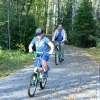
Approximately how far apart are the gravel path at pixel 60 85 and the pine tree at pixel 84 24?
1719 centimetres

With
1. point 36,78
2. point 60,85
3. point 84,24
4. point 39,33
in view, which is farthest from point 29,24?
point 36,78

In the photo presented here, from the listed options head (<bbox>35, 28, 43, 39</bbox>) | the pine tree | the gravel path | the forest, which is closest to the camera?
the gravel path

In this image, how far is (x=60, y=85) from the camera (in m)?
11.1

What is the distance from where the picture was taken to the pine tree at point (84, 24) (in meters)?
31.8

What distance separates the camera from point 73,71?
1431cm

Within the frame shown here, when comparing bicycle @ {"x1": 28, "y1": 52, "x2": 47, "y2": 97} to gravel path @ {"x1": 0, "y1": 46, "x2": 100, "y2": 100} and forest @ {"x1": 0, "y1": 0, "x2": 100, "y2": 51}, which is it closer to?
gravel path @ {"x1": 0, "y1": 46, "x2": 100, "y2": 100}

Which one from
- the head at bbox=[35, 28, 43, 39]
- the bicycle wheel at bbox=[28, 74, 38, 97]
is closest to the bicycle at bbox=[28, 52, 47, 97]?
the bicycle wheel at bbox=[28, 74, 38, 97]

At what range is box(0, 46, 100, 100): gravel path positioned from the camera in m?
9.38

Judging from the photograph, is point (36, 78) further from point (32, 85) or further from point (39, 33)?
point (39, 33)

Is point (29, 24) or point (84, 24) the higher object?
point (29, 24)

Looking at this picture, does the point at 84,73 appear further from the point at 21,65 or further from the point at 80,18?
the point at 80,18

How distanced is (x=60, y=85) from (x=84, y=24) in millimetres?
21297

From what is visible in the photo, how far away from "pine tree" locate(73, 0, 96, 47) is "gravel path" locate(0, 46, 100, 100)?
56.4 ft

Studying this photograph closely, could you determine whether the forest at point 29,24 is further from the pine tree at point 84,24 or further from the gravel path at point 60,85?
the gravel path at point 60,85
